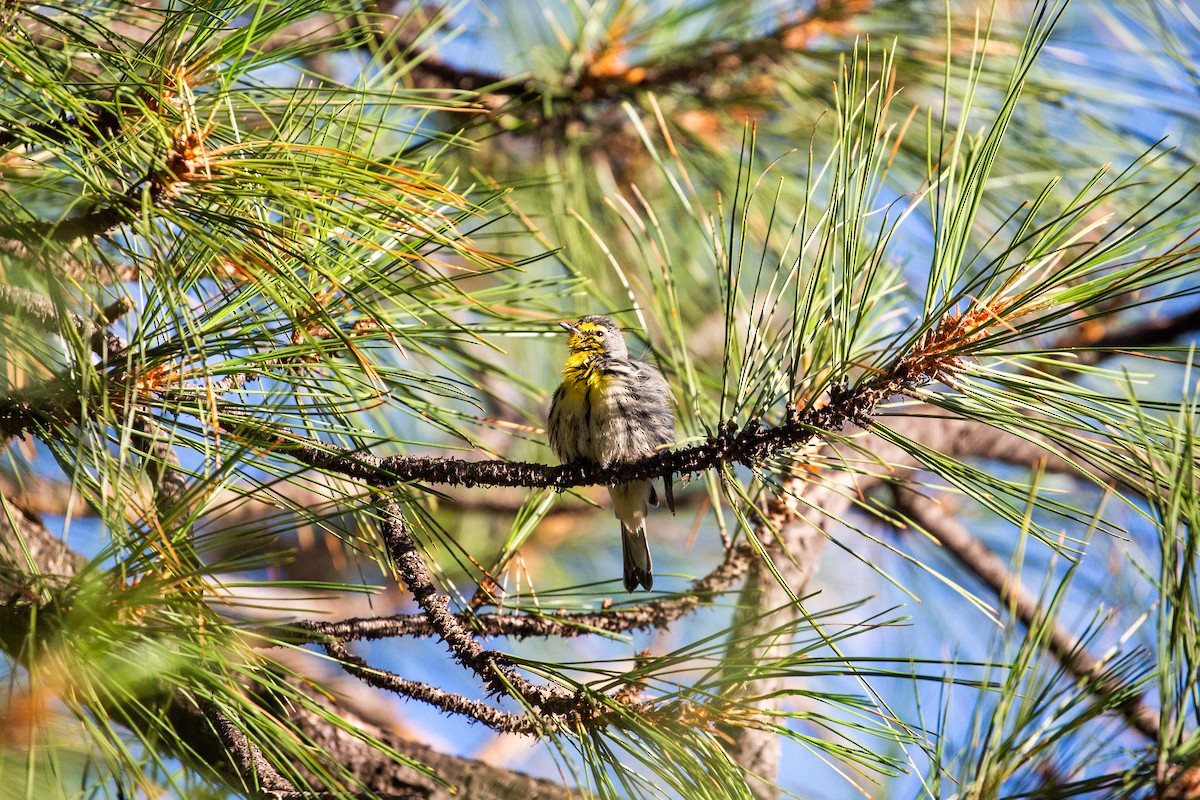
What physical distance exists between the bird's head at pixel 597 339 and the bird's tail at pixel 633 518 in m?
0.37

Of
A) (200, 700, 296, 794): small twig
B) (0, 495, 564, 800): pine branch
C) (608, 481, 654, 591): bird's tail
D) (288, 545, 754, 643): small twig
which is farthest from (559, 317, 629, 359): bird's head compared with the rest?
(200, 700, 296, 794): small twig

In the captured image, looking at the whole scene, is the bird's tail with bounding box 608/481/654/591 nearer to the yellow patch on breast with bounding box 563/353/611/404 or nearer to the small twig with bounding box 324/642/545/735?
the yellow patch on breast with bounding box 563/353/611/404

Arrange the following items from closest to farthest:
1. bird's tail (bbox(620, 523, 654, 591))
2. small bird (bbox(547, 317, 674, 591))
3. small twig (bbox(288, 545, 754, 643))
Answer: small twig (bbox(288, 545, 754, 643)), small bird (bbox(547, 317, 674, 591)), bird's tail (bbox(620, 523, 654, 591))

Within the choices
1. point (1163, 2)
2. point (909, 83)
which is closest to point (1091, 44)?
point (1163, 2)

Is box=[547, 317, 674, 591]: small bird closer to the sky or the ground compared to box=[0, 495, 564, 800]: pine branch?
closer to the sky

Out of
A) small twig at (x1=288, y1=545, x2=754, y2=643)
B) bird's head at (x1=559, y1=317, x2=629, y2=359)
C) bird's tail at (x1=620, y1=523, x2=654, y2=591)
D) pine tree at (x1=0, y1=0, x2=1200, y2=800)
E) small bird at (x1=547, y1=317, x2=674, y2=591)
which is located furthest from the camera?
bird's tail at (x1=620, y1=523, x2=654, y2=591)

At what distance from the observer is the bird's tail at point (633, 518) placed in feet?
8.70

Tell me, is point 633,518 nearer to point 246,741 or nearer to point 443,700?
point 443,700

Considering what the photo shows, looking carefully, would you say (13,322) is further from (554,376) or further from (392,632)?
(554,376)

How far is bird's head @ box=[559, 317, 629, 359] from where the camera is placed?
2.55 m

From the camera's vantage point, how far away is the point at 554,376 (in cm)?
380

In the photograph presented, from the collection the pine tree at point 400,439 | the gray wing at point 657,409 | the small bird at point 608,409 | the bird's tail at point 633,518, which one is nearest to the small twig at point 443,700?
the pine tree at point 400,439

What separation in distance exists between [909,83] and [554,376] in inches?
68.6

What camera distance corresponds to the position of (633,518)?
2693 millimetres
